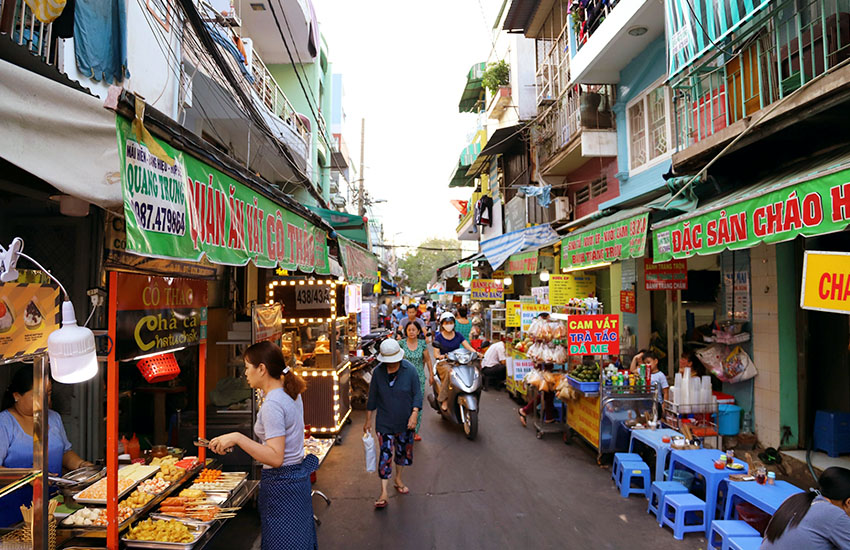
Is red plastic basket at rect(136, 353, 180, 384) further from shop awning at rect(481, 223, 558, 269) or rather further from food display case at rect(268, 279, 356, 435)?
shop awning at rect(481, 223, 558, 269)

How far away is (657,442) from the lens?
5.81m

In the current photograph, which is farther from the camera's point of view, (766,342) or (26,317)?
(766,342)

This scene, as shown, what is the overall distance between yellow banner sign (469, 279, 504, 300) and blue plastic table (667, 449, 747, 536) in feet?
31.9

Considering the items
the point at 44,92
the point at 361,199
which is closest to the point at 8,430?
the point at 44,92

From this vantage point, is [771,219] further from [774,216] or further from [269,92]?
[269,92]

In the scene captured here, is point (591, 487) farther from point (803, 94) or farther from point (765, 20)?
point (765, 20)

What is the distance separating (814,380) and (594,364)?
2923 millimetres

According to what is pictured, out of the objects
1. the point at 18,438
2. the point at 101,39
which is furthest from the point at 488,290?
the point at 18,438

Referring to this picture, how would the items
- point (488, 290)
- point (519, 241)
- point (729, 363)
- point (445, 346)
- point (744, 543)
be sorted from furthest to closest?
point (488, 290)
point (519, 241)
point (445, 346)
point (729, 363)
point (744, 543)

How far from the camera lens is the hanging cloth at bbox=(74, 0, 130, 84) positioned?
5.82m

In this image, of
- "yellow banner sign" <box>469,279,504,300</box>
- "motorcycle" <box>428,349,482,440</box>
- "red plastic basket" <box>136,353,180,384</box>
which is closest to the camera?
"red plastic basket" <box>136,353,180,384</box>

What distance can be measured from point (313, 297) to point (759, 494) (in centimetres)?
627

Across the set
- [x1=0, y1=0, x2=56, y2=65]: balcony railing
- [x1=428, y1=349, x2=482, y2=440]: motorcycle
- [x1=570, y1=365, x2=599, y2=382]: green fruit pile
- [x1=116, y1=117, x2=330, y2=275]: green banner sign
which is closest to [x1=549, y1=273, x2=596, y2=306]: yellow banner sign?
[x1=428, y1=349, x2=482, y2=440]: motorcycle

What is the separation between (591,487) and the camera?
621cm
